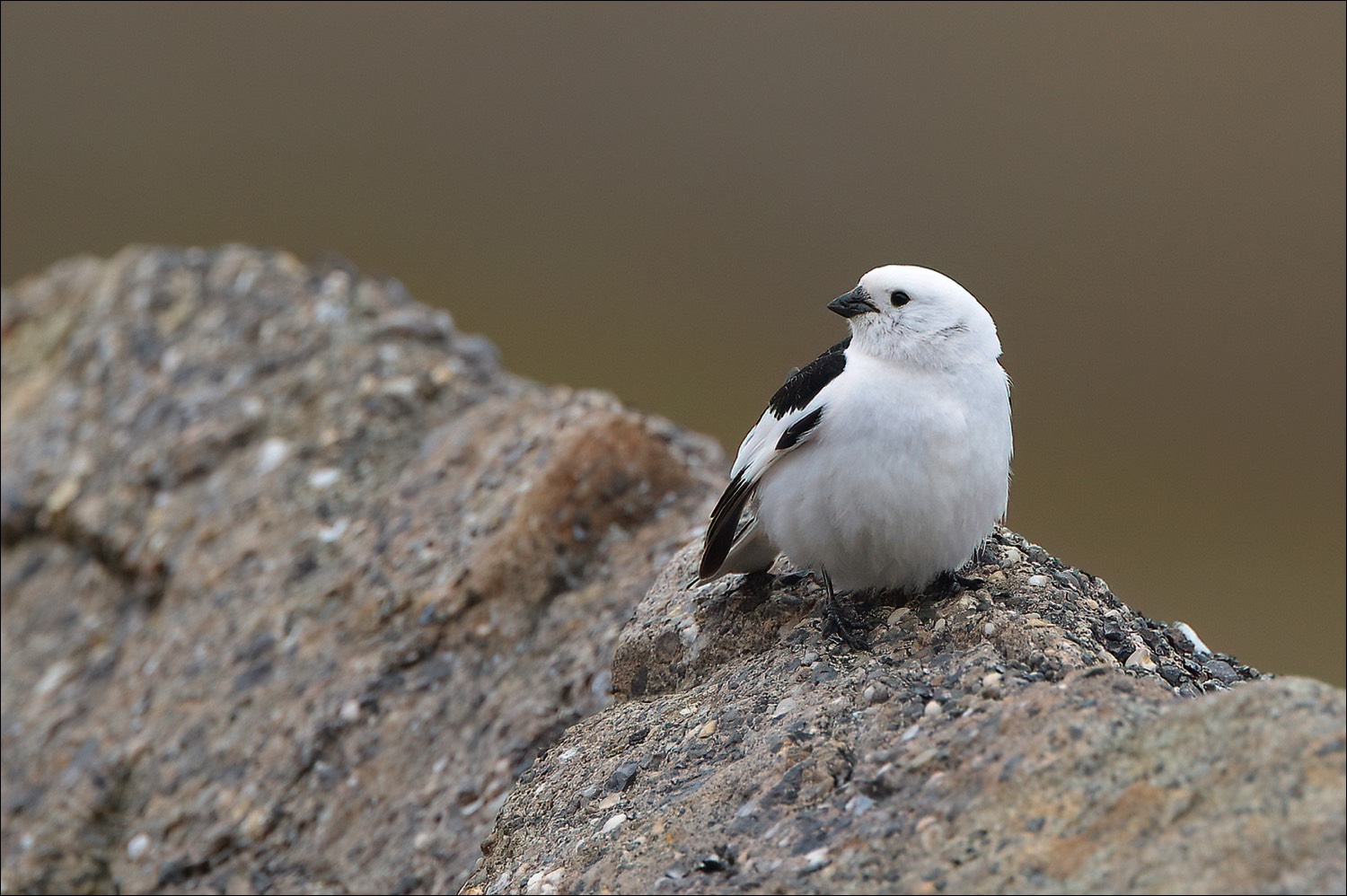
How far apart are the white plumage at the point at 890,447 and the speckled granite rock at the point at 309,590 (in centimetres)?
106

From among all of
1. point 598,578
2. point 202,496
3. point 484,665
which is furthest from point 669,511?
A: point 202,496

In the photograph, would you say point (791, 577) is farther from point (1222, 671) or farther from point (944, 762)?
point (944, 762)

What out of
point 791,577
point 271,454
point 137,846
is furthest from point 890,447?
point 271,454

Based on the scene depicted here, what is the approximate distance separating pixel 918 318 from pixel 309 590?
2.86m

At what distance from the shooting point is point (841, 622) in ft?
11.8

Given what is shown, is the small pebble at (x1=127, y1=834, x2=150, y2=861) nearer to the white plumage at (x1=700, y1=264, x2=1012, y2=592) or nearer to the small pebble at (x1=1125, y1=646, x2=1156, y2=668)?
the white plumage at (x1=700, y1=264, x2=1012, y2=592)

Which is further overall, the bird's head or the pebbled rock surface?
the bird's head

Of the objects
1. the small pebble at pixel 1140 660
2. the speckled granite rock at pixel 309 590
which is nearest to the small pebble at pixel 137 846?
the speckled granite rock at pixel 309 590

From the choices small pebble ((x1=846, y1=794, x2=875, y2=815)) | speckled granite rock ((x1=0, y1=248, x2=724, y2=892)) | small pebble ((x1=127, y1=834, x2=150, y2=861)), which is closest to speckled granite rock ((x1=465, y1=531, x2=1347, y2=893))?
small pebble ((x1=846, y1=794, x2=875, y2=815))

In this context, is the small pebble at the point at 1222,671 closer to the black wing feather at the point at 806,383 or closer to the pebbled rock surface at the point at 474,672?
the pebbled rock surface at the point at 474,672

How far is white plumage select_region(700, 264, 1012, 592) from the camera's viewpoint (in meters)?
3.55

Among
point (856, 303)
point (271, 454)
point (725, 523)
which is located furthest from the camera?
point (271, 454)

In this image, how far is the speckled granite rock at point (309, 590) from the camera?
4.63m

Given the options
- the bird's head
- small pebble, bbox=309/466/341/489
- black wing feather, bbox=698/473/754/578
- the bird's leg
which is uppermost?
the bird's head
